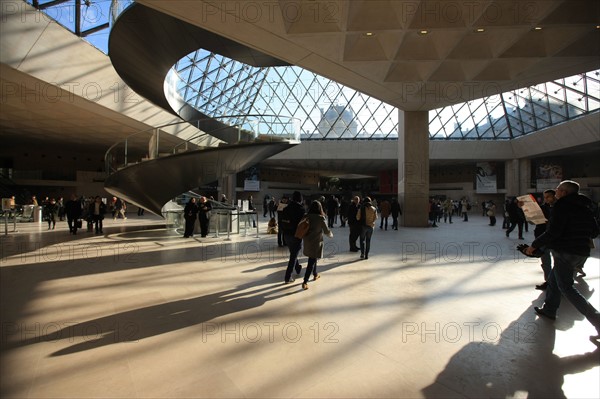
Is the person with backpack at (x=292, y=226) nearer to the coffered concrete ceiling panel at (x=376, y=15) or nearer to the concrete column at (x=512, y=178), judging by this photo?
the coffered concrete ceiling panel at (x=376, y=15)

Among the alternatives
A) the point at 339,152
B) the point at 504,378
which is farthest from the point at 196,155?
the point at 339,152

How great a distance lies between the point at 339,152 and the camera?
36.3 meters

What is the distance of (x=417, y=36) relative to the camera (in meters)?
10.4

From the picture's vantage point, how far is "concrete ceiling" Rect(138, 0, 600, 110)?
27.8 ft

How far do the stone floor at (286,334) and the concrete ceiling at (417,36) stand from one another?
655 centimetres

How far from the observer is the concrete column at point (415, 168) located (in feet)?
58.8

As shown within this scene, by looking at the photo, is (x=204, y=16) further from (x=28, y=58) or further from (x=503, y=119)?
(x=503, y=119)

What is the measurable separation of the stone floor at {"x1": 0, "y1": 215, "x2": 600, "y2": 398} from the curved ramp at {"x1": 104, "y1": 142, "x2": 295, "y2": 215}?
5.46m

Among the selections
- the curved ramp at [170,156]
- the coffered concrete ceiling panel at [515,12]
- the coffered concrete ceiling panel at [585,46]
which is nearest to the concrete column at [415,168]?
the coffered concrete ceiling panel at [585,46]

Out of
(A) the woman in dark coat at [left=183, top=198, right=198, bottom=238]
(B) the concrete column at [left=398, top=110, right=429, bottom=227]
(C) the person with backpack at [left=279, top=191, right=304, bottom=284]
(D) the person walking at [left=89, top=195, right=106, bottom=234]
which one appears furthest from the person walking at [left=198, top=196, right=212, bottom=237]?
(B) the concrete column at [left=398, top=110, right=429, bottom=227]

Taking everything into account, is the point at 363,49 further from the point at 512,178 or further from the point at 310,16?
the point at 512,178

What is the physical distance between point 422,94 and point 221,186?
29.5 metres

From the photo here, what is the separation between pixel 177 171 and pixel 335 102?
104ft

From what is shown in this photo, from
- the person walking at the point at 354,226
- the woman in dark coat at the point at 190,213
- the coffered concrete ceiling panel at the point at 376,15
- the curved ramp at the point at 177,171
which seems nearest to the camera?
the coffered concrete ceiling panel at the point at 376,15
